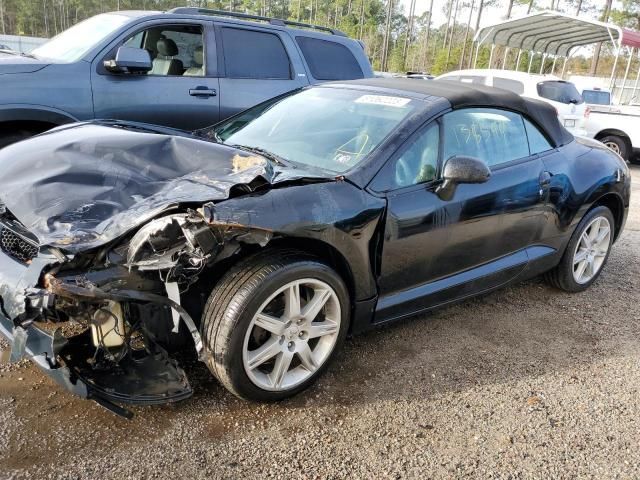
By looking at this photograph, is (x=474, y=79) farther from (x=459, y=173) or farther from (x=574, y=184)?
(x=459, y=173)

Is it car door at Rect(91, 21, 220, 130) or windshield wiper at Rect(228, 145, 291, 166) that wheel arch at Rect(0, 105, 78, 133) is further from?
windshield wiper at Rect(228, 145, 291, 166)

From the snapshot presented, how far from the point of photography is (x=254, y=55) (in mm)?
5727

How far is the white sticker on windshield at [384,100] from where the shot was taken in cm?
328

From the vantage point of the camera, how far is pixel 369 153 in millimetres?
2947

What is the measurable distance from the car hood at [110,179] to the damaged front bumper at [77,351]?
0.19m

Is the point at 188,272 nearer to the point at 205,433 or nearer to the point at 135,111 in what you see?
the point at 205,433

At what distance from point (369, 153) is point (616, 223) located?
2787 mm

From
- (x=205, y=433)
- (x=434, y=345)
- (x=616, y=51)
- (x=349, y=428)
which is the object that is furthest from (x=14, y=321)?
(x=616, y=51)

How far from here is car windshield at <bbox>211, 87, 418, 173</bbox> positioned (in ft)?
10.0

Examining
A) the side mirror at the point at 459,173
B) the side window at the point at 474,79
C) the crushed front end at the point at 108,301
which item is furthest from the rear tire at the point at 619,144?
the crushed front end at the point at 108,301

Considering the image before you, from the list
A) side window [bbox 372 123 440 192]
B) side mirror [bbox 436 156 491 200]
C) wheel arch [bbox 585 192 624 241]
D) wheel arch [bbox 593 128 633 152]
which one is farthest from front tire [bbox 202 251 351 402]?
wheel arch [bbox 593 128 633 152]

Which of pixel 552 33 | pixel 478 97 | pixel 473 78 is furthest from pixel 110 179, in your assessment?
pixel 552 33

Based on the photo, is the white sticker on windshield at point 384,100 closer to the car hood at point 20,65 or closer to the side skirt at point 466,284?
the side skirt at point 466,284

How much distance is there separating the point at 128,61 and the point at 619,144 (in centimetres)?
1055
